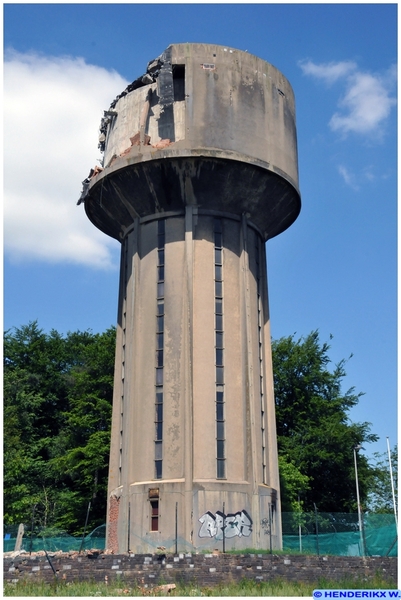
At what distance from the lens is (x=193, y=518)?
27.9 metres

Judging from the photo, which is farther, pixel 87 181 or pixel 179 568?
pixel 87 181

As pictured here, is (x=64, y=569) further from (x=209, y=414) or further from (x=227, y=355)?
(x=227, y=355)

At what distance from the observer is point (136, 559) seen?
23156mm

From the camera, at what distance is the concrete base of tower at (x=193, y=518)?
27.9 meters

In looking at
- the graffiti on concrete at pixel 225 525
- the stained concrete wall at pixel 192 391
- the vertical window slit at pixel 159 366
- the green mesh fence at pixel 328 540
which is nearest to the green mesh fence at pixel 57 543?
the green mesh fence at pixel 328 540

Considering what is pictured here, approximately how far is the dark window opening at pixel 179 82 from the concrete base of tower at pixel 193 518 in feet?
56.2

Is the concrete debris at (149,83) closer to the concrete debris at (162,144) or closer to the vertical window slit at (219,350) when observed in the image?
the concrete debris at (162,144)

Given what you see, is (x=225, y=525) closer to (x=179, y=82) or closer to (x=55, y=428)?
(x=179, y=82)

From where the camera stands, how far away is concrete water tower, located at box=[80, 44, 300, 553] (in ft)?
95.3

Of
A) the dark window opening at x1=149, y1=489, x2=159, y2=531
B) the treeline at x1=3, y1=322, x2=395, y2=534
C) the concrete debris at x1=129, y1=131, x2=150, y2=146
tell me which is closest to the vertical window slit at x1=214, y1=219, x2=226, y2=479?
the dark window opening at x1=149, y1=489, x2=159, y2=531

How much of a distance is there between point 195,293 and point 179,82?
9950 millimetres

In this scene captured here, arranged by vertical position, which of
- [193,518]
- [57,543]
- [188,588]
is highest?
[193,518]

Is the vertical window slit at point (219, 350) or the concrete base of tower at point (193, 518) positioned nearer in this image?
the concrete base of tower at point (193, 518)

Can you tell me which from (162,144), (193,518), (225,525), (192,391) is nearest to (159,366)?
(192,391)
